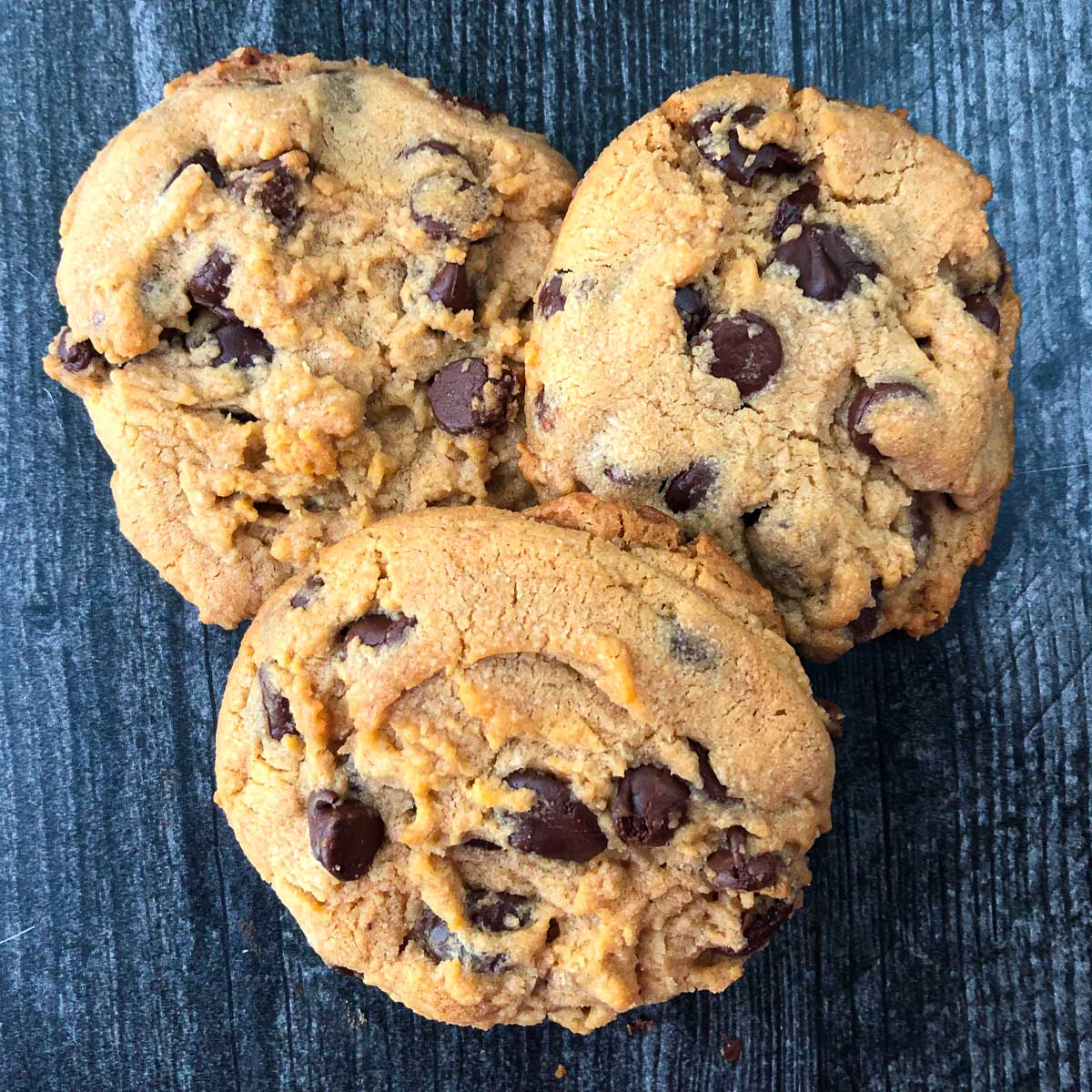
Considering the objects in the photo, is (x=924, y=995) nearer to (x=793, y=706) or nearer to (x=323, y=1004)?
(x=793, y=706)

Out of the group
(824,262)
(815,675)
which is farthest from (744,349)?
(815,675)

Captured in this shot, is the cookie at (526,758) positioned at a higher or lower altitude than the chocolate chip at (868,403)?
lower

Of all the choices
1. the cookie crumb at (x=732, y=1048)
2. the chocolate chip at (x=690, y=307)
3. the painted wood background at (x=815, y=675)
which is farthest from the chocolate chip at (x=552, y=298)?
the cookie crumb at (x=732, y=1048)

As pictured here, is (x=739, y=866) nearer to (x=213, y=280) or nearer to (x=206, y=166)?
(x=213, y=280)

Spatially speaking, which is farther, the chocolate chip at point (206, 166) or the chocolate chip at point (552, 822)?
the chocolate chip at point (206, 166)

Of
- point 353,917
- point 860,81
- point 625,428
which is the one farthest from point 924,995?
point 860,81

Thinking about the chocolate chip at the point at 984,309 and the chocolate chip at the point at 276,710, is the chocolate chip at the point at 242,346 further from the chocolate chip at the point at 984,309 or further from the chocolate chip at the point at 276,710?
the chocolate chip at the point at 984,309
